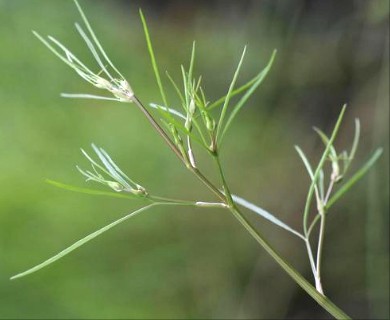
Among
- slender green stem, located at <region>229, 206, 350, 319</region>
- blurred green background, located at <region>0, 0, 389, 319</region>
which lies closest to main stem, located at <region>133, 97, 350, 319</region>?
slender green stem, located at <region>229, 206, 350, 319</region>

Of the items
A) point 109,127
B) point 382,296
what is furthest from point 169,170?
point 382,296

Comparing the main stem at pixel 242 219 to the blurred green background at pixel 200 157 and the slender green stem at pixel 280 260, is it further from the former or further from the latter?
the blurred green background at pixel 200 157

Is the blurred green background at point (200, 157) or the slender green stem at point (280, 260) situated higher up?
the slender green stem at point (280, 260)

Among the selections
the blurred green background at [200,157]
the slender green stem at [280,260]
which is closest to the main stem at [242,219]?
the slender green stem at [280,260]

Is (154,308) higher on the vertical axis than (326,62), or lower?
lower

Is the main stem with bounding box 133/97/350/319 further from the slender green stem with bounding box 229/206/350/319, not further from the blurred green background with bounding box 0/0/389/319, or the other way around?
the blurred green background with bounding box 0/0/389/319

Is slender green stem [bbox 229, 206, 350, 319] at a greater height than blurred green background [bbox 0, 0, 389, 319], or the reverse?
slender green stem [bbox 229, 206, 350, 319]

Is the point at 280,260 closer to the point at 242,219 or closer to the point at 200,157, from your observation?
the point at 242,219

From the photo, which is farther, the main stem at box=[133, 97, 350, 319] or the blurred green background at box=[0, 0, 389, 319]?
the blurred green background at box=[0, 0, 389, 319]

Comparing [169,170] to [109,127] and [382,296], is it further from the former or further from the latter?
[382,296]
